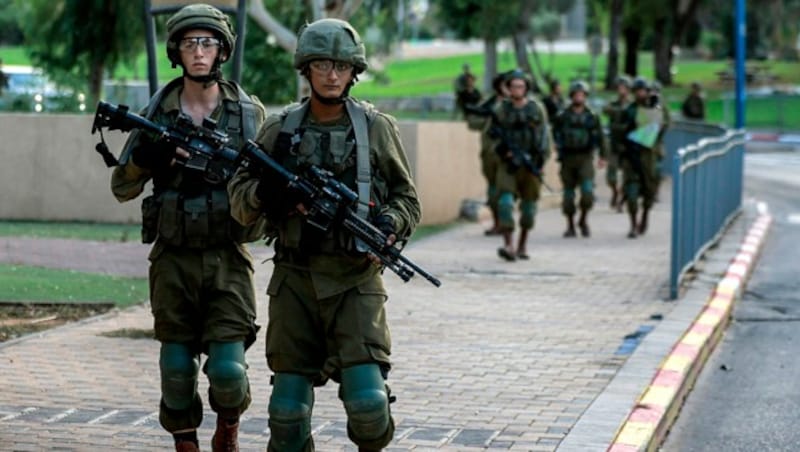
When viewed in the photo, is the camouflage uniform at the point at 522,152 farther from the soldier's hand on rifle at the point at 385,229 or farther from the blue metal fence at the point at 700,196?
the soldier's hand on rifle at the point at 385,229

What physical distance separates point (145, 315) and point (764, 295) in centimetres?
560

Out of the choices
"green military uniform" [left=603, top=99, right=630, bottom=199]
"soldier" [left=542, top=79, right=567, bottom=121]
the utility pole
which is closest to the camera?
"green military uniform" [left=603, top=99, right=630, bottom=199]

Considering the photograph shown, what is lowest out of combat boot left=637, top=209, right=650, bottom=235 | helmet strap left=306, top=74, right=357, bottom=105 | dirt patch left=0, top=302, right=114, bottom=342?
combat boot left=637, top=209, right=650, bottom=235

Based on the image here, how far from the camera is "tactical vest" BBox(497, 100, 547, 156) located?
53.2ft

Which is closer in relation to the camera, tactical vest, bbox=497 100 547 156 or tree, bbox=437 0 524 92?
tactical vest, bbox=497 100 547 156

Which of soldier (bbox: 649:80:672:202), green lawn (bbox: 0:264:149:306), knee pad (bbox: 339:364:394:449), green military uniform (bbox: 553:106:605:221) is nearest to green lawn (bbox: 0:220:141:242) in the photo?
green lawn (bbox: 0:264:149:306)

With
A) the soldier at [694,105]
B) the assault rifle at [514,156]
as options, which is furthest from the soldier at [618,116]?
the soldier at [694,105]

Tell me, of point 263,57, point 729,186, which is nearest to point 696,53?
point 263,57

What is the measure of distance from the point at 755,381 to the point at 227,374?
14.9 feet

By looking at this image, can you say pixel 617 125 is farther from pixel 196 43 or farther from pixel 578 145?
pixel 196 43

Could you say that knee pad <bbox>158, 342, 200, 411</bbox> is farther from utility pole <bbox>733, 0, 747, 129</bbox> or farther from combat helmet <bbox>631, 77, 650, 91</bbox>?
utility pole <bbox>733, 0, 747, 129</bbox>

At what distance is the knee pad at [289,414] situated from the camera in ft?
19.6

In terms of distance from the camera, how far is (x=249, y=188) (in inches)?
234

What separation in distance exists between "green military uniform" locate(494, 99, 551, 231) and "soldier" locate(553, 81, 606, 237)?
2732 millimetres
